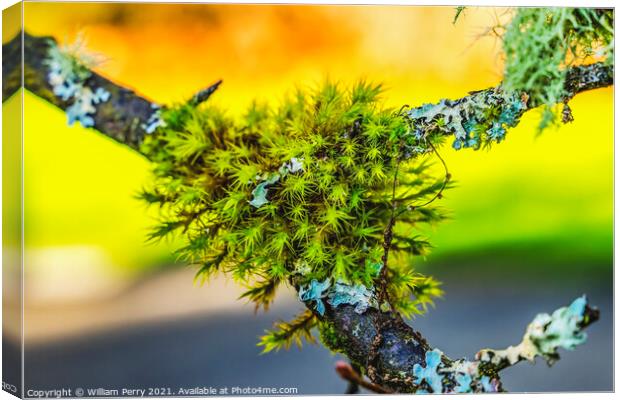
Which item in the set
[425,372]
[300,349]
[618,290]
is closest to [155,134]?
[300,349]

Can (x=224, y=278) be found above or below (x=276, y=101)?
below

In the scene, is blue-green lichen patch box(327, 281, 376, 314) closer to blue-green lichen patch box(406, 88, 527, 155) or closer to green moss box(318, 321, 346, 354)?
green moss box(318, 321, 346, 354)

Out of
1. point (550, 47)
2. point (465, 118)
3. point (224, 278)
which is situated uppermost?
point (550, 47)

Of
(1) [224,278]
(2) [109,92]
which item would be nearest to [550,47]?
(1) [224,278]

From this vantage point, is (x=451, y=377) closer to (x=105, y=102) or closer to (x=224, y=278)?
(x=224, y=278)

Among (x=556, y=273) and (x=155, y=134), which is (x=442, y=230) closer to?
(x=556, y=273)

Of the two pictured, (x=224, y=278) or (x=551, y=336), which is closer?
(x=551, y=336)

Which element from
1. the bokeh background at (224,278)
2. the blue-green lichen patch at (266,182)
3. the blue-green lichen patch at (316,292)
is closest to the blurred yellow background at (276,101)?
the bokeh background at (224,278)

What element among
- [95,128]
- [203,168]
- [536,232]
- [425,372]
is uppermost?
[95,128]
